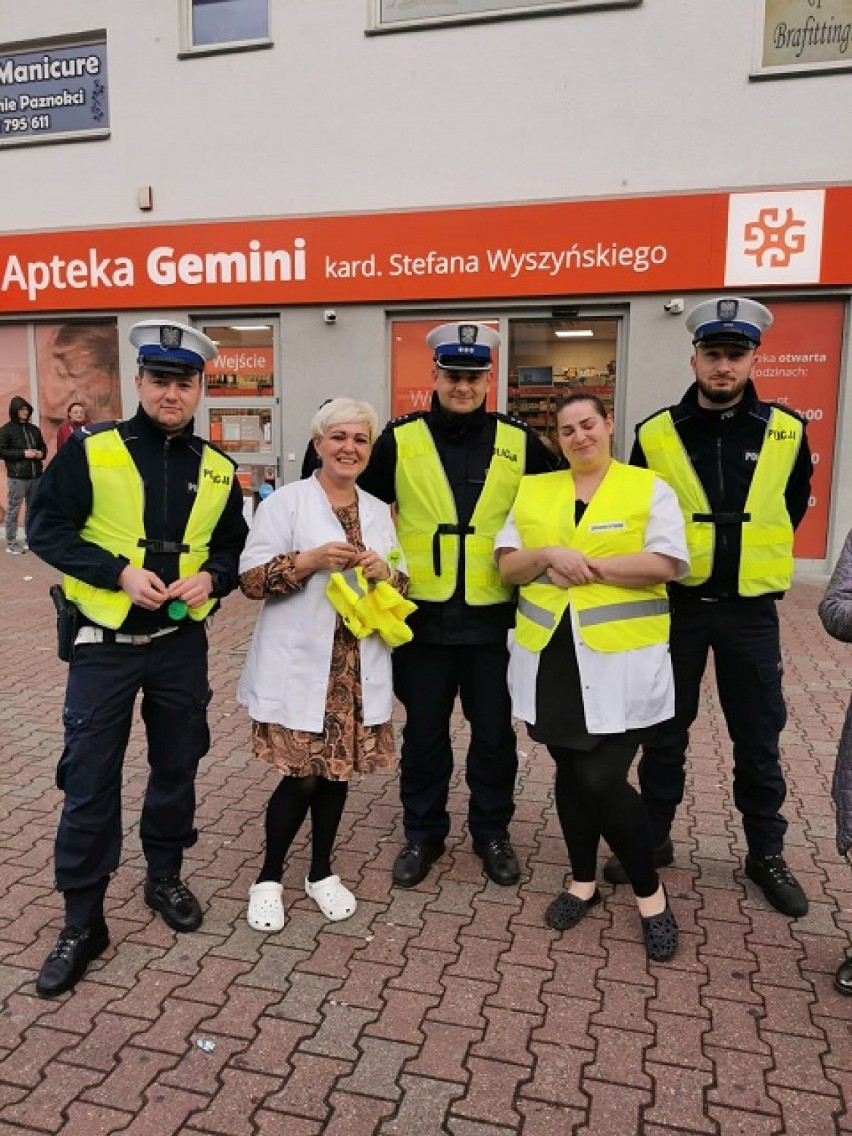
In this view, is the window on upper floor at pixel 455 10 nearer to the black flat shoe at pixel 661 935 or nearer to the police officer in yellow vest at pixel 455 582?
the police officer in yellow vest at pixel 455 582

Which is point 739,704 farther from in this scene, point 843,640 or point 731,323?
point 731,323

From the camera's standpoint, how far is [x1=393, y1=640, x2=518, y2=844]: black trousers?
340 centimetres

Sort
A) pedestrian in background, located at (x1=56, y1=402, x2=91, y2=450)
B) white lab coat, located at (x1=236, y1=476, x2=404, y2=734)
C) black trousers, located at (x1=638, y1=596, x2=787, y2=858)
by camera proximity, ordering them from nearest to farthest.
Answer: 1. white lab coat, located at (x1=236, y1=476, x2=404, y2=734)
2. black trousers, located at (x1=638, y1=596, x2=787, y2=858)
3. pedestrian in background, located at (x1=56, y1=402, x2=91, y2=450)

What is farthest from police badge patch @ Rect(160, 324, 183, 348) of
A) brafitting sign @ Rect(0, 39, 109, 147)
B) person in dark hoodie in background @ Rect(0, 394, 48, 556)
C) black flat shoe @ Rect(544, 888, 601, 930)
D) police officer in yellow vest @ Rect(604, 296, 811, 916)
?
brafitting sign @ Rect(0, 39, 109, 147)

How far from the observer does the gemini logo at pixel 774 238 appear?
8.53m

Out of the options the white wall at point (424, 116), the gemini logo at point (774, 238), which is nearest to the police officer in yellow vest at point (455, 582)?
the gemini logo at point (774, 238)

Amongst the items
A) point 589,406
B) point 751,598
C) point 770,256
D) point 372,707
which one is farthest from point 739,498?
point 770,256

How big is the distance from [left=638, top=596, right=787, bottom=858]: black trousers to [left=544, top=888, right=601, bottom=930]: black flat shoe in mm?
515

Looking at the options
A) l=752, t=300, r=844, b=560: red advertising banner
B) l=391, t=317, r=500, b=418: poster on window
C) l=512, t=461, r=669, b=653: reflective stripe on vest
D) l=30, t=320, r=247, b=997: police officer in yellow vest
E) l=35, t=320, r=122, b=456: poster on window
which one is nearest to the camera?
l=30, t=320, r=247, b=997: police officer in yellow vest

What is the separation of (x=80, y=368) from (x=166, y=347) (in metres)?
9.30

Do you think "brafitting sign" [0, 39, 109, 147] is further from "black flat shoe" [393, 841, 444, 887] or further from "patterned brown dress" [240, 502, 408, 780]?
"black flat shoe" [393, 841, 444, 887]

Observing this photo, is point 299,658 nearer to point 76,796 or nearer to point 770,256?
point 76,796

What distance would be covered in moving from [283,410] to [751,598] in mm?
7898

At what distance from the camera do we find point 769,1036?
8.40 ft
